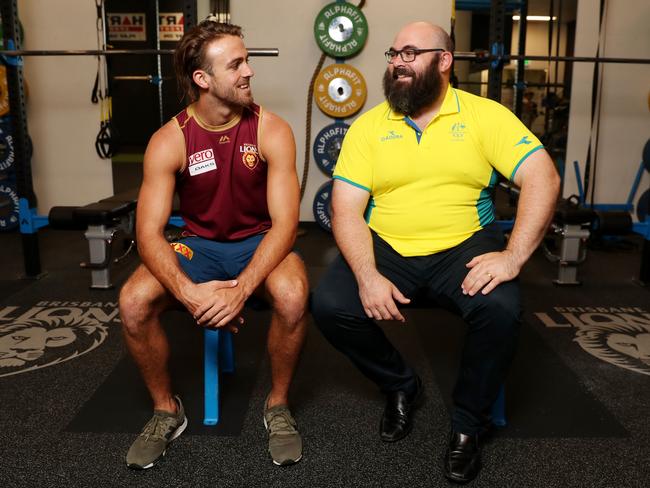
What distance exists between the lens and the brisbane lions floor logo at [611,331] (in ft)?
7.23

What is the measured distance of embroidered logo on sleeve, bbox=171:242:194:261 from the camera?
5.77ft

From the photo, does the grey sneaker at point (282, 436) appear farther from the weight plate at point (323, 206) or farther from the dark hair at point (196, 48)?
the weight plate at point (323, 206)

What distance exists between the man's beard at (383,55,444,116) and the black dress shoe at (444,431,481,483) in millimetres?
902

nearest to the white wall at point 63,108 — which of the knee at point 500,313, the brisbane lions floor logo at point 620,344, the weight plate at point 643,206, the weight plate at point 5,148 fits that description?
the weight plate at point 5,148

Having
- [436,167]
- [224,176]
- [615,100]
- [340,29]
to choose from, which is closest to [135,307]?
[224,176]

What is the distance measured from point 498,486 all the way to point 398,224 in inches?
28.7

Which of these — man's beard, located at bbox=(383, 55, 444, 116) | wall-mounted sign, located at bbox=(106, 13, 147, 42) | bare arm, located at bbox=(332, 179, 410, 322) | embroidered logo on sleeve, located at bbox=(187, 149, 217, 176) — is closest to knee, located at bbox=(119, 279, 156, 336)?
embroidered logo on sleeve, located at bbox=(187, 149, 217, 176)

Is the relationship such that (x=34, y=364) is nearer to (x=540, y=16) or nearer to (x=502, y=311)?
(x=502, y=311)

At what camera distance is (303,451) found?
1.63m

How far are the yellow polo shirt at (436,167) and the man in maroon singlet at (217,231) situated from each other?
242 mm

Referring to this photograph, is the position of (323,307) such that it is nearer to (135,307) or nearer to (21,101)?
(135,307)

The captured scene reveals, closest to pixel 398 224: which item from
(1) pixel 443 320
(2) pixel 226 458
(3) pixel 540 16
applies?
(2) pixel 226 458

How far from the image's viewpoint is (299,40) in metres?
4.18

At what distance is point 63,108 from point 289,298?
3.33 m
